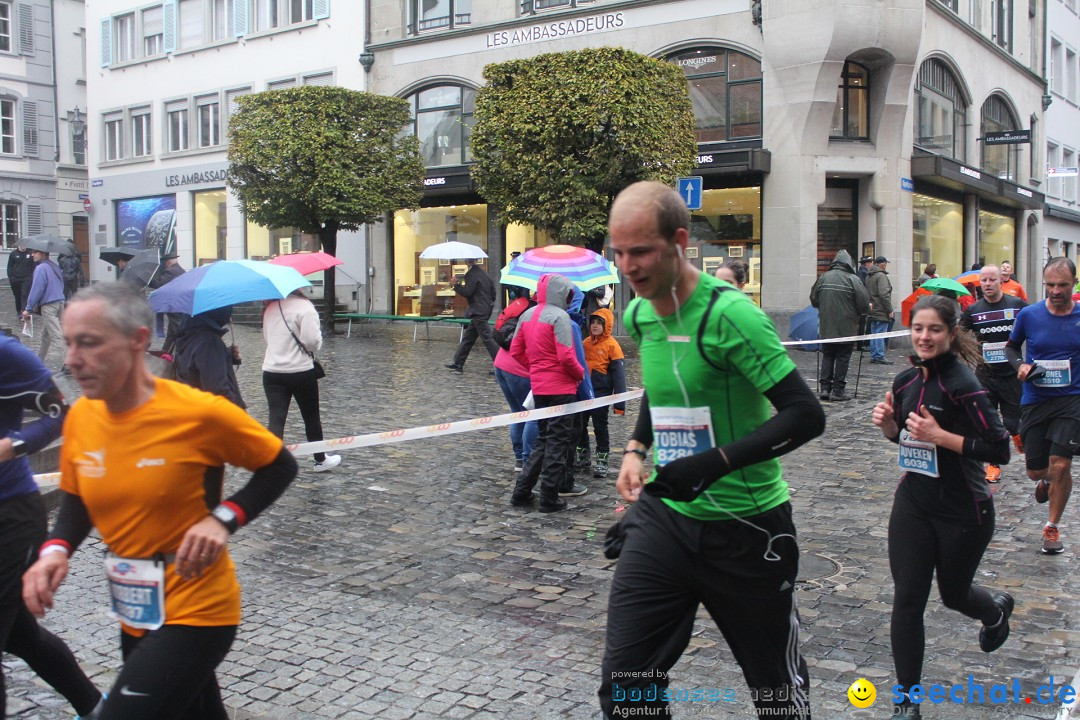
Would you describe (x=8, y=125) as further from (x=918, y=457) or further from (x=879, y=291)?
(x=918, y=457)

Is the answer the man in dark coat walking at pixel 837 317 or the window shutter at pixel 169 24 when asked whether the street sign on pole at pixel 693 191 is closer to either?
the man in dark coat walking at pixel 837 317

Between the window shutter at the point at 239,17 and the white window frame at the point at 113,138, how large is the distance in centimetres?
679

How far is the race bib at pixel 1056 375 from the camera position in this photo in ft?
22.1

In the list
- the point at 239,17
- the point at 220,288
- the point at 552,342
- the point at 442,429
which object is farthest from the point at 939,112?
the point at 220,288

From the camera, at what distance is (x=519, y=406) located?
28.7ft

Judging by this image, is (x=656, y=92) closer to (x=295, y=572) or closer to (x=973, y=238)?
(x=973, y=238)

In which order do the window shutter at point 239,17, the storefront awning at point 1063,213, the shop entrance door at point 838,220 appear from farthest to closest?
the storefront awning at point 1063,213
the window shutter at point 239,17
the shop entrance door at point 838,220

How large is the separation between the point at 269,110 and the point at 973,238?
1888 centimetres

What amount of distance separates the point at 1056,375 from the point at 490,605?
3.96 meters

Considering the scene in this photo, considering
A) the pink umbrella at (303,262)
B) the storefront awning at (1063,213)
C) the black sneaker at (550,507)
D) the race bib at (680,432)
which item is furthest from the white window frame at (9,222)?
the race bib at (680,432)

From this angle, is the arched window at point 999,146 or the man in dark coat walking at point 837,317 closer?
the man in dark coat walking at point 837,317

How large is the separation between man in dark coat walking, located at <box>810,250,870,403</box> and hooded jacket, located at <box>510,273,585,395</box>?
6513 mm

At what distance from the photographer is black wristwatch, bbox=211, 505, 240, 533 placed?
111 inches

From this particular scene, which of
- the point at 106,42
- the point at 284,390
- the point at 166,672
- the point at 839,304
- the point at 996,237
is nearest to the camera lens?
the point at 166,672
